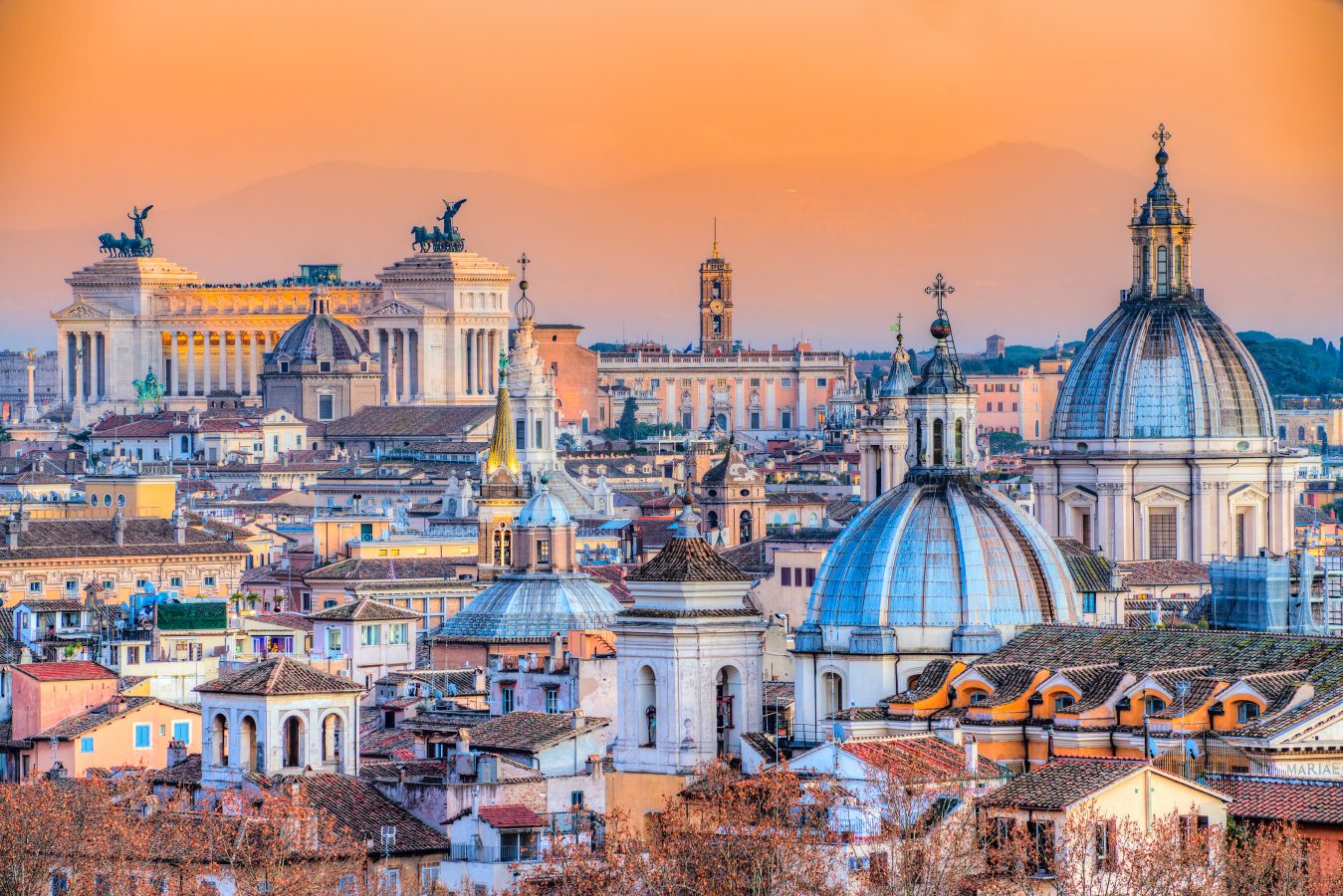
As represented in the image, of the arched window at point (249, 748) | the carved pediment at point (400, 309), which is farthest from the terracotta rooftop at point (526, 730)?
the carved pediment at point (400, 309)

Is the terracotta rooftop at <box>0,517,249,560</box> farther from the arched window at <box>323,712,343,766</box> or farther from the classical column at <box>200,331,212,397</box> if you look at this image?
the classical column at <box>200,331,212,397</box>

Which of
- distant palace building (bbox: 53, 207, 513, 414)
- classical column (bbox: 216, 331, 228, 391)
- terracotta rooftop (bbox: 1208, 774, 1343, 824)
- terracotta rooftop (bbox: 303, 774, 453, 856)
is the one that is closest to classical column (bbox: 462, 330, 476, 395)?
distant palace building (bbox: 53, 207, 513, 414)

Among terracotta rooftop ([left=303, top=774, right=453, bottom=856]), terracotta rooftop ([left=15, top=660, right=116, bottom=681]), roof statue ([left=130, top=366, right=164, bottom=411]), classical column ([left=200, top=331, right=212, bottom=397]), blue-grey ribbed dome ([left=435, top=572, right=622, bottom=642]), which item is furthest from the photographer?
classical column ([left=200, top=331, right=212, bottom=397])

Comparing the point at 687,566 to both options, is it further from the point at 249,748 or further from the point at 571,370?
the point at 571,370

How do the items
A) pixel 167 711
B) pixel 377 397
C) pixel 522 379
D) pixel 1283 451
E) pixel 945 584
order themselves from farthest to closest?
pixel 377 397, pixel 522 379, pixel 1283 451, pixel 167 711, pixel 945 584

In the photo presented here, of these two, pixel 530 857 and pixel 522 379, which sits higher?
pixel 522 379

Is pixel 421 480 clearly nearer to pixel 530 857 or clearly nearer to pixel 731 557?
pixel 731 557

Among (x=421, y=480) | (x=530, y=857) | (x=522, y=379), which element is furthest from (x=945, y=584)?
(x=421, y=480)
